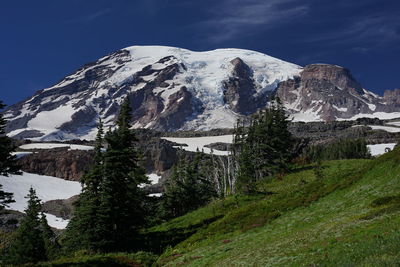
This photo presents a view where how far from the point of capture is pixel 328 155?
142375 mm

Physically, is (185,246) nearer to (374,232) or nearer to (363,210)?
(363,210)

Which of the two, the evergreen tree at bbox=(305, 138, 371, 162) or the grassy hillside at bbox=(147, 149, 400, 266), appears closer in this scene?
the grassy hillside at bbox=(147, 149, 400, 266)

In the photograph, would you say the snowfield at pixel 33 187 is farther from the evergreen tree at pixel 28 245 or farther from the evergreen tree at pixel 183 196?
the evergreen tree at pixel 183 196

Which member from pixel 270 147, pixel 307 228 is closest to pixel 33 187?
pixel 270 147

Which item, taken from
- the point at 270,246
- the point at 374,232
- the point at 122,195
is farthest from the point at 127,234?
the point at 374,232

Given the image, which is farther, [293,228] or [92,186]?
[92,186]

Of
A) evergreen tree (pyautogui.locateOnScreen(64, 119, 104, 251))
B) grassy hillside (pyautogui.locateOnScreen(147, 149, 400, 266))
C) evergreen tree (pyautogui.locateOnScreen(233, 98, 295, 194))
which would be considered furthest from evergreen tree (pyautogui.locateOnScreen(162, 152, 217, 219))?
evergreen tree (pyautogui.locateOnScreen(64, 119, 104, 251))

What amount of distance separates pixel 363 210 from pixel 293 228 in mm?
5478

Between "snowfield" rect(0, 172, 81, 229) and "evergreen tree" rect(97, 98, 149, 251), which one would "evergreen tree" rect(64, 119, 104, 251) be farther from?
"snowfield" rect(0, 172, 81, 229)

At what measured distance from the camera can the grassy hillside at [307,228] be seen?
679 inches

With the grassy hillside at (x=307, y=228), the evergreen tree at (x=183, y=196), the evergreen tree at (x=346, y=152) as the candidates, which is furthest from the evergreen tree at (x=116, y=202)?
the evergreen tree at (x=346, y=152)

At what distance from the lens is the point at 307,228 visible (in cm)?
2711

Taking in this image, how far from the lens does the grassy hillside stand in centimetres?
1723

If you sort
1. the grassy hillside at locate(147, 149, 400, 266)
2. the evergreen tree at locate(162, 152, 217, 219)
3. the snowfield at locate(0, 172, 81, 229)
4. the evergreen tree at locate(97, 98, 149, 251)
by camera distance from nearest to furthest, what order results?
the grassy hillside at locate(147, 149, 400, 266)
the evergreen tree at locate(97, 98, 149, 251)
the evergreen tree at locate(162, 152, 217, 219)
the snowfield at locate(0, 172, 81, 229)
